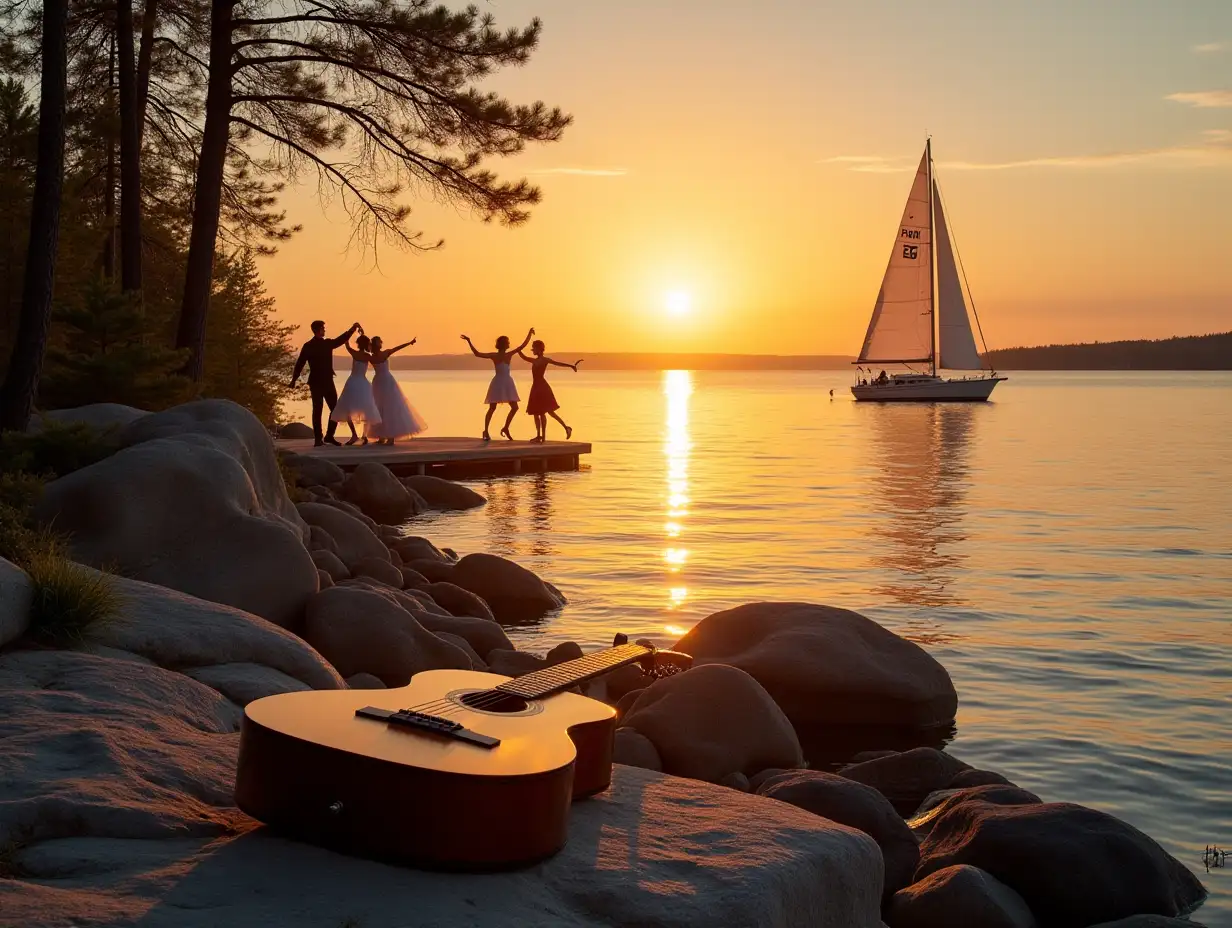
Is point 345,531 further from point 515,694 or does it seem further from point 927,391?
point 927,391

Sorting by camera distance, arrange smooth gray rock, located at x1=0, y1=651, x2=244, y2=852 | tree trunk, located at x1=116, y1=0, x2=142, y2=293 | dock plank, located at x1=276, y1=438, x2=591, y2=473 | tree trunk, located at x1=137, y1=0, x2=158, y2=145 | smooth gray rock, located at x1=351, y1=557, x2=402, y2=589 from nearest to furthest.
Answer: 1. smooth gray rock, located at x1=0, y1=651, x2=244, y2=852
2. smooth gray rock, located at x1=351, y1=557, x2=402, y2=589
3. tree trunk, located at x1=116, y1=0, x2=142, y2=293
4. tree trunk, located at x1=137, y1=0, x2=158, y2=145
5. dock plank, located at x1=276, y1=438, x2=591, y2=473

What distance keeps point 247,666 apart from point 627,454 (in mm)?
31101

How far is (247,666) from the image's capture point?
5355 millimetres

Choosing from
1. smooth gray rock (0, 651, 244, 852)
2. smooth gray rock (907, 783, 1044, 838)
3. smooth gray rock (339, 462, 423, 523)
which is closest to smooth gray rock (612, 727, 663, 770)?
smooth gray rock (907, 783, 1044, 838)

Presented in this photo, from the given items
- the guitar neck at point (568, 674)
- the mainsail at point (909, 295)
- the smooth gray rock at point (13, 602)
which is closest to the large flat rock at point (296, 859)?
the guitar neck at point (568, 674)

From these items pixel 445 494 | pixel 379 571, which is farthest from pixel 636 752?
pixel 445 494

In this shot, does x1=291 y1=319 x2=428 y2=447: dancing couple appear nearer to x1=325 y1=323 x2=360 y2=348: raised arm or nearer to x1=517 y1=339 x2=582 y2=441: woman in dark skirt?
x1=325 y1=323 x2=360 y2=348: raised arm

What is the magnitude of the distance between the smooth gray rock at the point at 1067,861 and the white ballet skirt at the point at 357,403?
2000 cm

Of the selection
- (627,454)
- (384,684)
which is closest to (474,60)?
(384,684)

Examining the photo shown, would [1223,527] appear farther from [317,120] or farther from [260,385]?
[260,385]

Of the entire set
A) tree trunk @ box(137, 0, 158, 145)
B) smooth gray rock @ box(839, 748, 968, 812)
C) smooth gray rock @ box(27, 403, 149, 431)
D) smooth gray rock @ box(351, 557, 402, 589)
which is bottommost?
smooth gray rock @ box(839, 748, 968, 812)

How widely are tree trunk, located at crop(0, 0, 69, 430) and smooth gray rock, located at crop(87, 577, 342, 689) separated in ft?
21.8

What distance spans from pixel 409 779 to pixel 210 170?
1659 cm

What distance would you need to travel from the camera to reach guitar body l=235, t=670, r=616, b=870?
312cm
